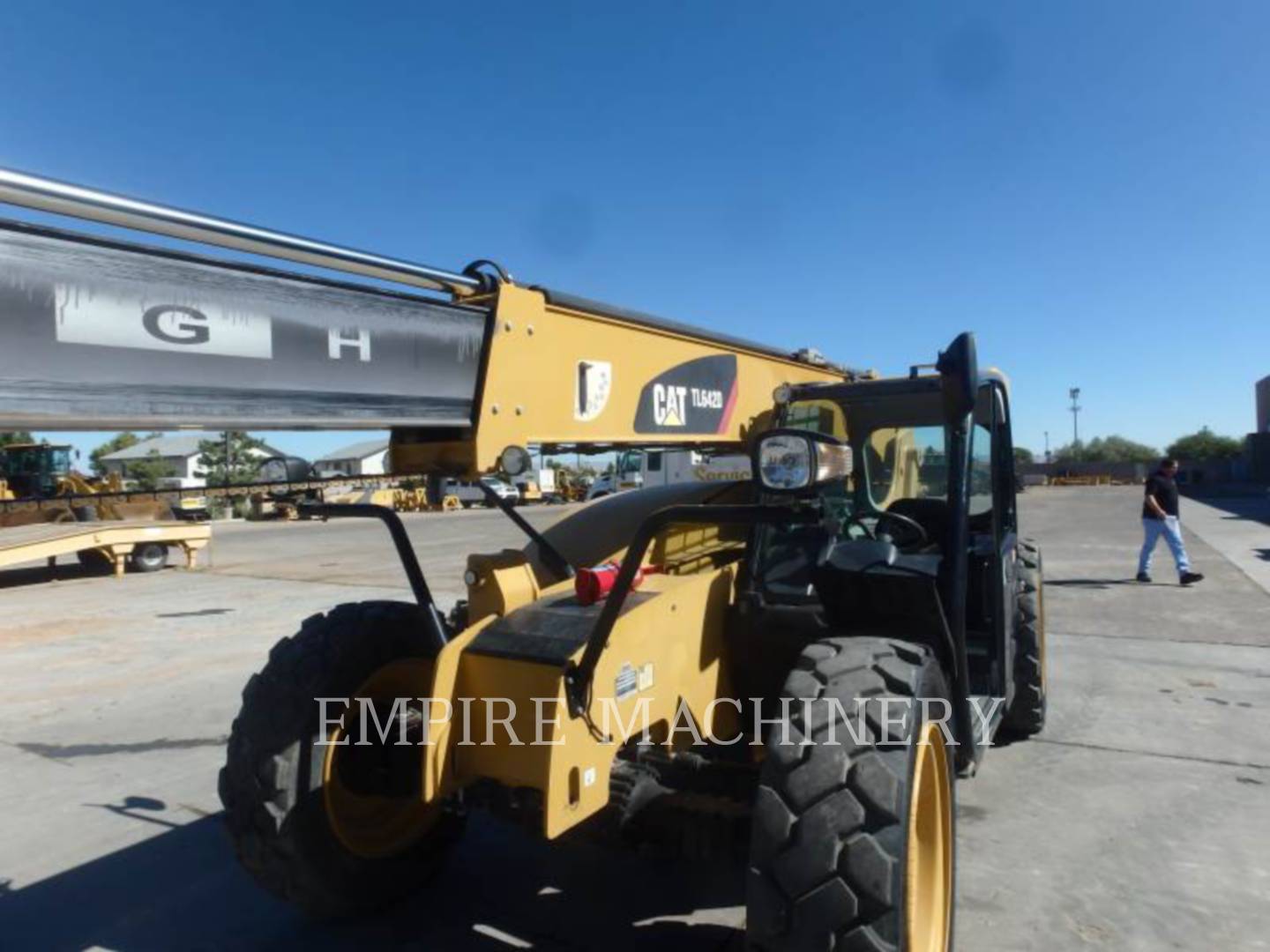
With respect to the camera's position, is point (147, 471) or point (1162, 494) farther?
point (147, 471)

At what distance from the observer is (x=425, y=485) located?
2904 mm

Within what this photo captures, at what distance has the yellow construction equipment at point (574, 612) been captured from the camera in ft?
6.33

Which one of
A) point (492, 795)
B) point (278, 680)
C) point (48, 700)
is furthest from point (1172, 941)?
point (48, 700)

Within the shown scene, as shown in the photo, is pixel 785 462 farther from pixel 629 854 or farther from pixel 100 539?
pixel 100 539

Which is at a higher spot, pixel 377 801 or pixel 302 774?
pixel 302 774

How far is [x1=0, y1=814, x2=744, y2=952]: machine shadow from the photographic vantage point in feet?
10.9

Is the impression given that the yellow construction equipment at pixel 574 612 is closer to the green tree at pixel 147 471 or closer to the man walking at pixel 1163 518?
the man walking at pixel 1163 518

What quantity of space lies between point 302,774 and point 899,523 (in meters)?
2.58

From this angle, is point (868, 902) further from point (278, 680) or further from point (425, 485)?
point (278, 680)

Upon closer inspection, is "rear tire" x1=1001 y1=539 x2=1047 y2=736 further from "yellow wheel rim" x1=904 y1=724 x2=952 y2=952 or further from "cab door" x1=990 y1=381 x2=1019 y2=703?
"yellow wheel rim" x1=904 y1=724 x2=952 y2=952

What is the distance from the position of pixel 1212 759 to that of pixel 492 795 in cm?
444

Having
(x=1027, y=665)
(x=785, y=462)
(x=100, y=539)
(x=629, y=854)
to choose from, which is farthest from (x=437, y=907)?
(x=100, y=539)

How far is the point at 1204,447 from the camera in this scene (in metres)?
84.3

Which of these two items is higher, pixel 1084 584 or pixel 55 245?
pixel 55 245
